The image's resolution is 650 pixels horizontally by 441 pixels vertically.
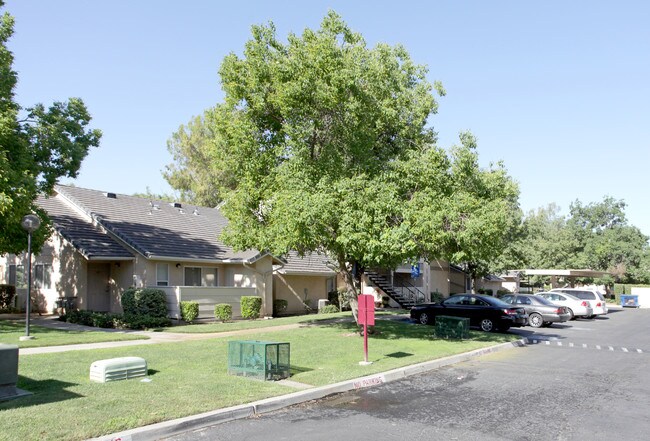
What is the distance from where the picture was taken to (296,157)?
17391 millimetres

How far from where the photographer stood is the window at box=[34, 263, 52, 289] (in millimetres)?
25453

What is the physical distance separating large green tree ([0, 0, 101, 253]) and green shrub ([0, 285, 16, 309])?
6.37 meters

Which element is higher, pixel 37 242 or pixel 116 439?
pixel 37 242

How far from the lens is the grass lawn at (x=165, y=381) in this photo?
738 cm

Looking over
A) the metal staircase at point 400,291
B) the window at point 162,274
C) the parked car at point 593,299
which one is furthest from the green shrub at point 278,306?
the parked car at point 593,299

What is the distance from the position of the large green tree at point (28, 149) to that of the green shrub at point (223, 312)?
7.28m

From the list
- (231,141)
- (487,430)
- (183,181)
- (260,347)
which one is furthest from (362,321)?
(183,181)

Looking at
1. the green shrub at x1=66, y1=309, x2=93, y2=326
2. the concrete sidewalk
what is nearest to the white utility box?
the concrete sidewalk

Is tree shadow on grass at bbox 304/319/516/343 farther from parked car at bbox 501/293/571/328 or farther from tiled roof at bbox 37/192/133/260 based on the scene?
tiled roof at bbox 37/192/133/260

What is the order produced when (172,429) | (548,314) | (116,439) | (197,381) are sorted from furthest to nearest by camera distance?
(548,314) → (197,381) → (172,429) → (116,439)

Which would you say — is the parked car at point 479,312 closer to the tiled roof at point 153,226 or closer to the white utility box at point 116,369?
the tiled roof at point 153,226

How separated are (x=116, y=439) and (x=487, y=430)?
16.1ft

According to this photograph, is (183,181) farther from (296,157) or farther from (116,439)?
(116,439)

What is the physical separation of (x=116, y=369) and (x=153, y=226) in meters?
18.4
